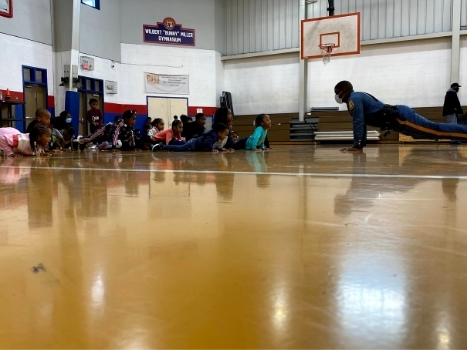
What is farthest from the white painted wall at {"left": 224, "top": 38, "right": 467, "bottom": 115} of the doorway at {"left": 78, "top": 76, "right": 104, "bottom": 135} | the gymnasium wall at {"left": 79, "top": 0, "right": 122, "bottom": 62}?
the doorway at {"left": 78, "top": 76, "right": 104, "bottom": 135}

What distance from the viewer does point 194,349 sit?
421mm

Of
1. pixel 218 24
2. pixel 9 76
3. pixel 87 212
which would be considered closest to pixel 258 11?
pixel 218 24

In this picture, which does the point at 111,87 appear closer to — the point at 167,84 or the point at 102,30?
the point at 102,30

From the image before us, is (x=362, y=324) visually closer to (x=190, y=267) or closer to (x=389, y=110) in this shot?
(x=190, y=267)

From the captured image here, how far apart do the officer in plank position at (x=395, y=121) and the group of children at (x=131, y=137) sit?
1.40 meters

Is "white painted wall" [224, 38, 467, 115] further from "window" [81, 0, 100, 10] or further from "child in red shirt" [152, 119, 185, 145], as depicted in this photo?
"child in red shirt" [152, 119, 185, 145]

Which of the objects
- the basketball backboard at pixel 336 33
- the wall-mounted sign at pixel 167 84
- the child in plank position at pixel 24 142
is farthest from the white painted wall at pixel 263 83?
the child in plank position at pixel 24 142

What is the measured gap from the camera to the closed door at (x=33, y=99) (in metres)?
8.92

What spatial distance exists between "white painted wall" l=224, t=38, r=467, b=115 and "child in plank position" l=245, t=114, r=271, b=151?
20.6ft

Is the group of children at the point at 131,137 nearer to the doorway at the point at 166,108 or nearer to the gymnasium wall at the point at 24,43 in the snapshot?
the gymnasium wall at the point at 24,43

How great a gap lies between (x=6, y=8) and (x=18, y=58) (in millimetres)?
1001

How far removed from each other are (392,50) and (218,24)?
5.33 meters

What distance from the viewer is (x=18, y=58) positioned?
8.64 m

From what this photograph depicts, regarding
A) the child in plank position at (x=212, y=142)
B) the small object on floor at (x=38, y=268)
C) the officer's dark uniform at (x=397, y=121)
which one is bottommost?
the small object on floor at (x=38, y=268)
